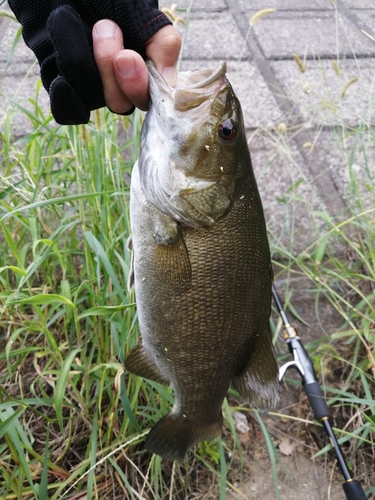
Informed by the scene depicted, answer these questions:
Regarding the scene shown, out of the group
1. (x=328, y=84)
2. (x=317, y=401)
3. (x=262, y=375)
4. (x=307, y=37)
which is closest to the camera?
(x=262, y=375)

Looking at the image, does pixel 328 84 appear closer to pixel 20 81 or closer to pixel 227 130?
pixel 20 81

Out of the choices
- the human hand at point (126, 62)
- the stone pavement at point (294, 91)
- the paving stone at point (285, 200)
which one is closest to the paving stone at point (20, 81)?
the stone pavement at point (294, 91)

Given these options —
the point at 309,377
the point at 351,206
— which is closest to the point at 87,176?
the point at 309,377

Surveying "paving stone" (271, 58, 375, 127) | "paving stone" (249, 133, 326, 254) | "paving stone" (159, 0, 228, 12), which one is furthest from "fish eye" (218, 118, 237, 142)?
"paving stone" (159, 0, 228, 12)

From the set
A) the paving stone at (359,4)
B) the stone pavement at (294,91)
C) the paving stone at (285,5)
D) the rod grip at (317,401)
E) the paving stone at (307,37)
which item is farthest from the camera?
the paving stone at (359,4)

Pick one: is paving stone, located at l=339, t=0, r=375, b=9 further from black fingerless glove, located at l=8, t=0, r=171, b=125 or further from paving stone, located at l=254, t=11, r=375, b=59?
black fingerless glove, located at l=8, t=0, r=171, b=125

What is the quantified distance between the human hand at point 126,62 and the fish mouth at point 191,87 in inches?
0.8

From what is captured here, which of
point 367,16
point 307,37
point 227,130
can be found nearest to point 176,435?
point 227,130

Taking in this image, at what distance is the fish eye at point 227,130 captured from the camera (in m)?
1.22

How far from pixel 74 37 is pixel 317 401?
1330 mm

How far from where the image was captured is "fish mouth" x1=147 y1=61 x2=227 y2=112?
3.84ft

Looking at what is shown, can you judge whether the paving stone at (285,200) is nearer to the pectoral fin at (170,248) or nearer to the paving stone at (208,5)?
the pectoral fin at (170,248)

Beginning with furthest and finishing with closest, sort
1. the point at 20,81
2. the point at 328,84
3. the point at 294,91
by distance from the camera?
the point at 328,84 < the point at 294,91 < the point at 20,81

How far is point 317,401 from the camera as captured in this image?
1.65m
